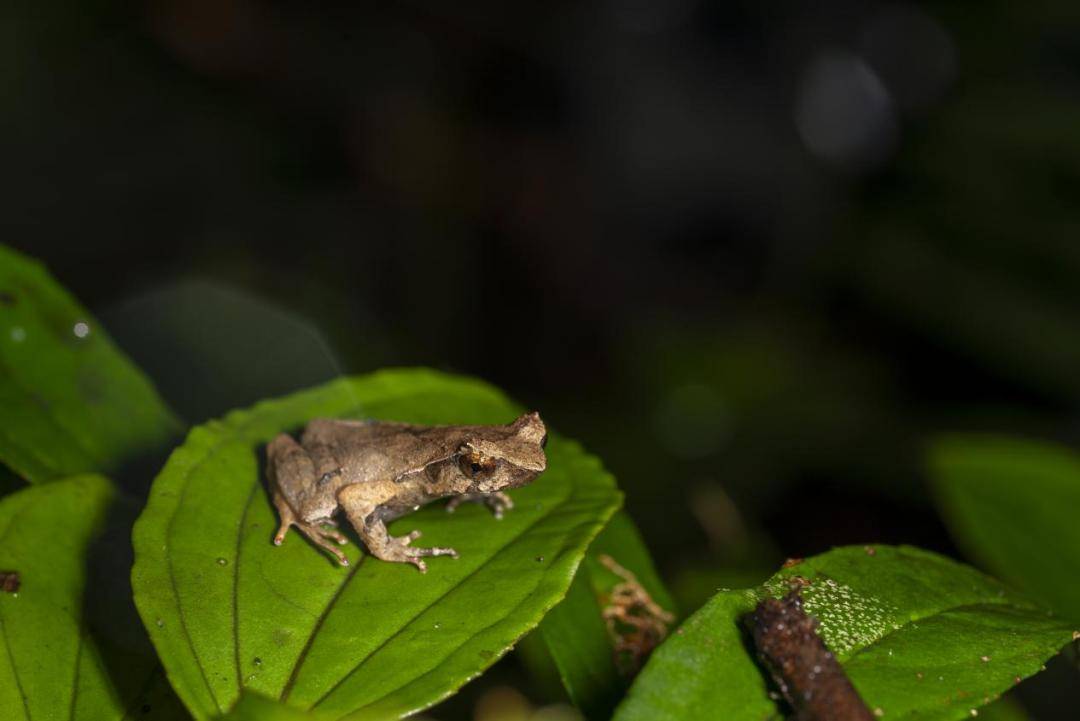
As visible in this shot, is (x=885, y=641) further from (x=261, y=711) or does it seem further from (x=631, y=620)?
(x=261, y=711)

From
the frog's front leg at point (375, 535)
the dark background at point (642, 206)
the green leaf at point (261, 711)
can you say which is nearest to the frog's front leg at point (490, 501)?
the frog's front leg at point (375, 535)

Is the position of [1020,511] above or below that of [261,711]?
below

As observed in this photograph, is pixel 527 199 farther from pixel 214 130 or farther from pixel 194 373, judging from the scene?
pixel 194 373

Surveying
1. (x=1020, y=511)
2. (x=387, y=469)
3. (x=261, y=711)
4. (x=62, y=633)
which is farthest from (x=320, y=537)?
(x=1020, y=511)

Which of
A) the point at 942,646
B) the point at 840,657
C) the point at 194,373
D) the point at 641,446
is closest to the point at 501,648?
the point at 840,657

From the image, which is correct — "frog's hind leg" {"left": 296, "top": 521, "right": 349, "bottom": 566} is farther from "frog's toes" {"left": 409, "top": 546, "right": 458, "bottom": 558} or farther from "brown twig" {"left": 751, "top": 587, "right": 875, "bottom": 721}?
"brown twig" {"left": 751, "top": 587, "right": 875, "bottom": 721}
